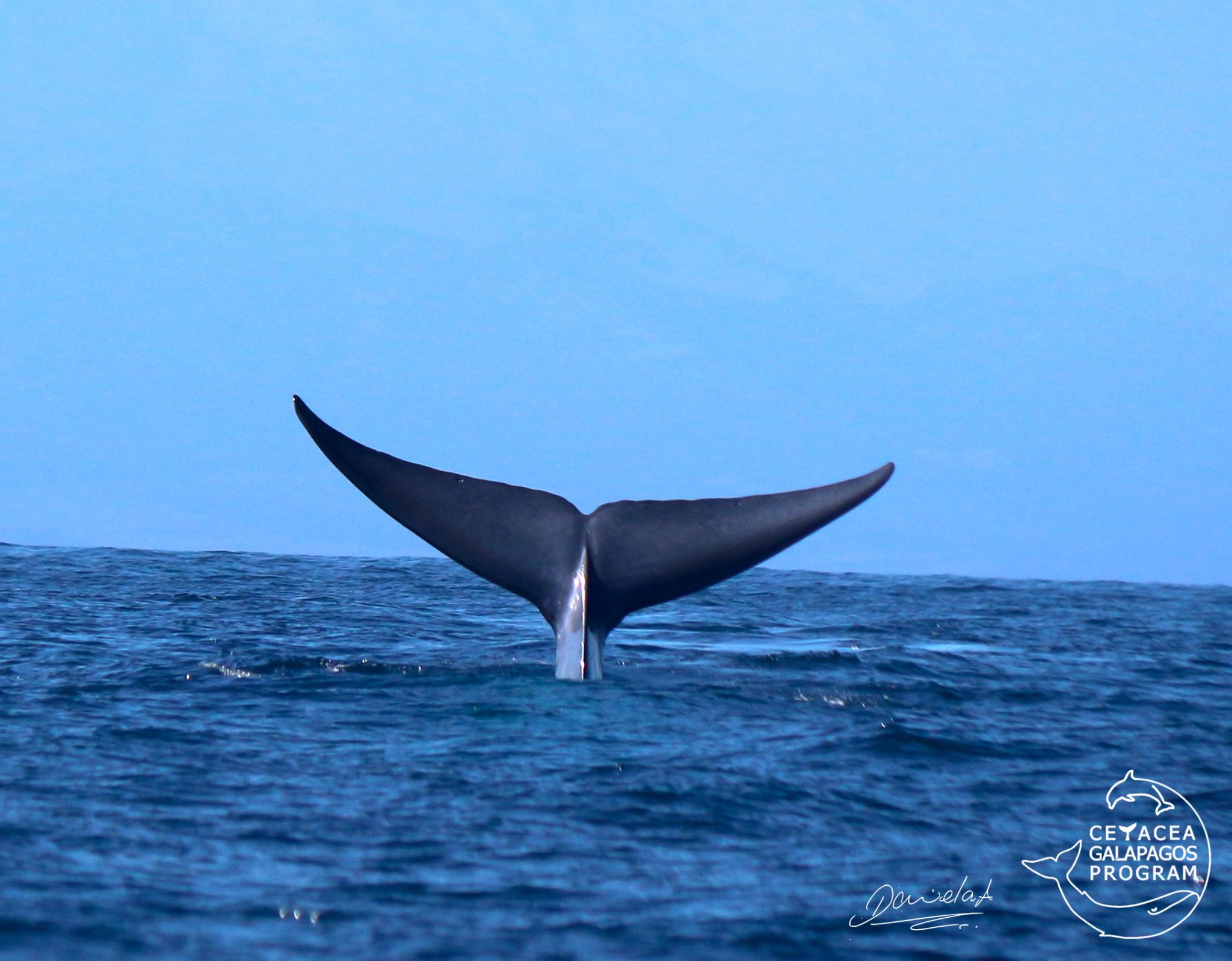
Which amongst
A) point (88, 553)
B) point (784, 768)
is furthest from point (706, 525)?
point (88, 553)

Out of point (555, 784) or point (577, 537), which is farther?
→ point (577, 537)

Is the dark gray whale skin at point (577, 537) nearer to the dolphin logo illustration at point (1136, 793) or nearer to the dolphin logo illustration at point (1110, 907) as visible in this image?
the dolphin logo illustration at point (1136, 793)

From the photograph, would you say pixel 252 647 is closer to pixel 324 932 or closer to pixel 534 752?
pixel 534 752

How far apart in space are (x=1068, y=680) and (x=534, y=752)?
582cm

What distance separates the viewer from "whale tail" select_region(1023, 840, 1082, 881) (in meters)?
5.82

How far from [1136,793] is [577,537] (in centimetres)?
416

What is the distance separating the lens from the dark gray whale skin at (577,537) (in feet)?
30.4

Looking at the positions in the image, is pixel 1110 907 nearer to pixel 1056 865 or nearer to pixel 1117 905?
pixel 1117 905

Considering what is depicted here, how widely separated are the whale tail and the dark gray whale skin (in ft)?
11.2

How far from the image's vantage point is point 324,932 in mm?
4723
